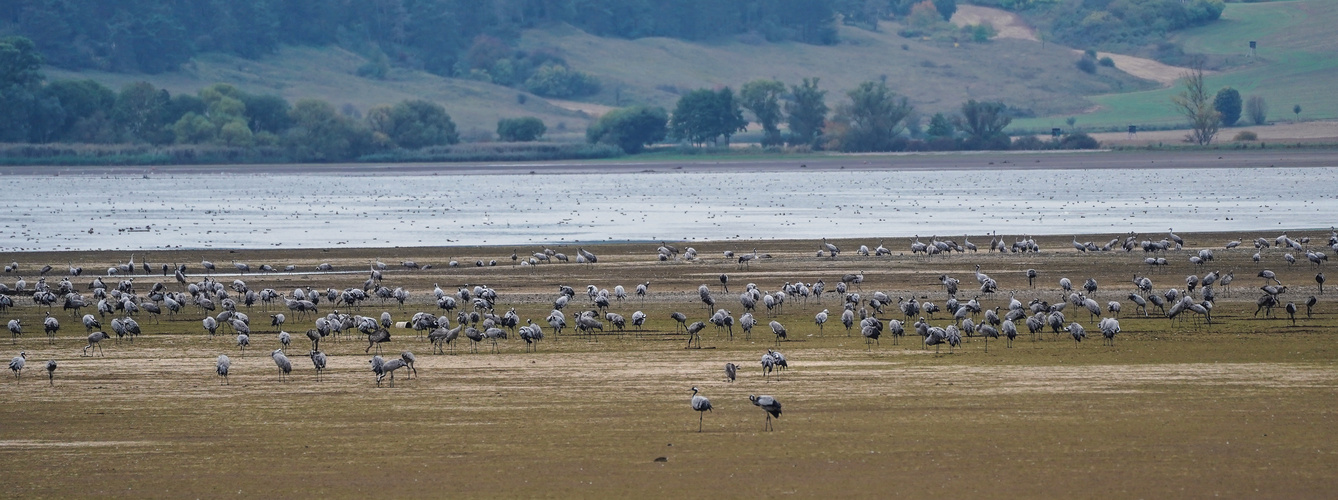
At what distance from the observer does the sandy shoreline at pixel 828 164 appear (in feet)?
464

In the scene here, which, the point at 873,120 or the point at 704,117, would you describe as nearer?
the point at 873,120

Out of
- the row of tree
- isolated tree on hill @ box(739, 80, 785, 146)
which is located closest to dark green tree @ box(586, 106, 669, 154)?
the row of tree

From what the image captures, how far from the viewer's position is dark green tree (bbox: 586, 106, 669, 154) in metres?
188

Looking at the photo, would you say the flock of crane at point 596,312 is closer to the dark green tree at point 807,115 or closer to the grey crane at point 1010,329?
the grey crane at point 1010,329

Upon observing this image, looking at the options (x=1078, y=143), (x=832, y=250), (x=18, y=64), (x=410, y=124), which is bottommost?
(x=832, y=250)

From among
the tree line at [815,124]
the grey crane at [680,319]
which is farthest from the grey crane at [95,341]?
the tree line at [815,124]

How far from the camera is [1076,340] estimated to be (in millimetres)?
28531

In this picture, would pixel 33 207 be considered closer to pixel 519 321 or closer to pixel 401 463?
pixel 519 321

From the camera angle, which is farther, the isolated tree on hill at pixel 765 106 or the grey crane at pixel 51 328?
the isolated tree on hill at pixel 765 106

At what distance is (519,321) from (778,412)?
513 inches

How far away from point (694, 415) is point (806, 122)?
6912 inches

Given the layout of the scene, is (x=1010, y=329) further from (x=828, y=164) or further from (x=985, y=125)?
(x=985, y=125)

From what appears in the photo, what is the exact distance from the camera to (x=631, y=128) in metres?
188

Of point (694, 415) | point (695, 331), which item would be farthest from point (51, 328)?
point (694, 415)
